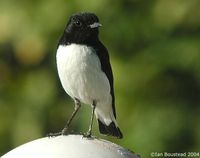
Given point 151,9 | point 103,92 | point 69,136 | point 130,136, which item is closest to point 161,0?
point 151,9

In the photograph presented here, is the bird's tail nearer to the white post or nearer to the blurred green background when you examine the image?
the blurred green background

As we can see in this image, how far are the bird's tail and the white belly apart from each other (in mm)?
444


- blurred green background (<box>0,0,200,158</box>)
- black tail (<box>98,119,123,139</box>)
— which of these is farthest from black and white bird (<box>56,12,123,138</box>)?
blurred green background (<box>0,0,200,158</box>)

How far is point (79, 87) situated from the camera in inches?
216

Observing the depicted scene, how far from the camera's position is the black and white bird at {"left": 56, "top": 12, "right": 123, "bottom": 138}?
5414mm

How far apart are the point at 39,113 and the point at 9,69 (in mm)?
553

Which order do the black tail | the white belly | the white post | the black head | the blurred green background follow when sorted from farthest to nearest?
the blurred green background, the black tail, the black head, the white belly, the white post

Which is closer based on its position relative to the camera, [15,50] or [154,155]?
[154,155]

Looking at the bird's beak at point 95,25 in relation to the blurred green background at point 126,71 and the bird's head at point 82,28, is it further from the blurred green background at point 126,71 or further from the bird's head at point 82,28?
the blurred green background at point 126,71

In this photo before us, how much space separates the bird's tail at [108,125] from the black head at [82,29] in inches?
28.0

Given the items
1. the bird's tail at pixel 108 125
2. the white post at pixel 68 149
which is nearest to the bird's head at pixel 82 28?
the bird's tail at pixel 108 125

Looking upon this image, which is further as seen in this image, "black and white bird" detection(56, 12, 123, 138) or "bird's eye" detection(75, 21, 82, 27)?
"bird's eye" detection(75, 21, 82, 27)

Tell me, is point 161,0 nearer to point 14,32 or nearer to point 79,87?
point 14,32

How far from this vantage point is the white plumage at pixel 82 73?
17.7 ft
